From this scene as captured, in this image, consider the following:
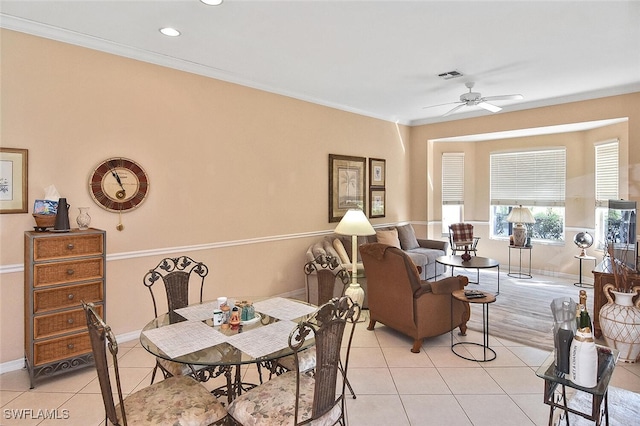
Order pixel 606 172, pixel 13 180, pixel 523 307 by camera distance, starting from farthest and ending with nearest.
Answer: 1. pixel 606 172
2. pixel 523 307
3. pixel 13 180

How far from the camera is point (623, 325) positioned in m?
3.39

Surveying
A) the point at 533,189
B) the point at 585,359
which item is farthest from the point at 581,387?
the point at 533,189

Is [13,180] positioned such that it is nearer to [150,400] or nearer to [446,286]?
[150,400]

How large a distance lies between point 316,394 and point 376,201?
520 cm

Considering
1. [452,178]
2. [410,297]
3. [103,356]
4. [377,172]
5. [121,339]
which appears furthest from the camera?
[452,178]

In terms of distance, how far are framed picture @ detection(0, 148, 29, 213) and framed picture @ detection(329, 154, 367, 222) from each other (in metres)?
3.82

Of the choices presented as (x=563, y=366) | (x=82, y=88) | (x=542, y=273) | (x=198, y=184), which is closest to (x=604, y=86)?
(x=542, y=273)

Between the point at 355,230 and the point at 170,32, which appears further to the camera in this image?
the point at 355,230

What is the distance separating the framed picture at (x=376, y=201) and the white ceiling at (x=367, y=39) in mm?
2083

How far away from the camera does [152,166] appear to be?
3891 mm

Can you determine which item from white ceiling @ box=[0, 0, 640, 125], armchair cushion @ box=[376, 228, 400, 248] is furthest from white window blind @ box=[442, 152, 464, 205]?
white ceiling @ box=[0, 0, 640, 125]

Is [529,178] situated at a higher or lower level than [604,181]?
higher

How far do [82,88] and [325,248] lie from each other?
132 inches

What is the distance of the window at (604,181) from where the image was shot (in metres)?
5.84
